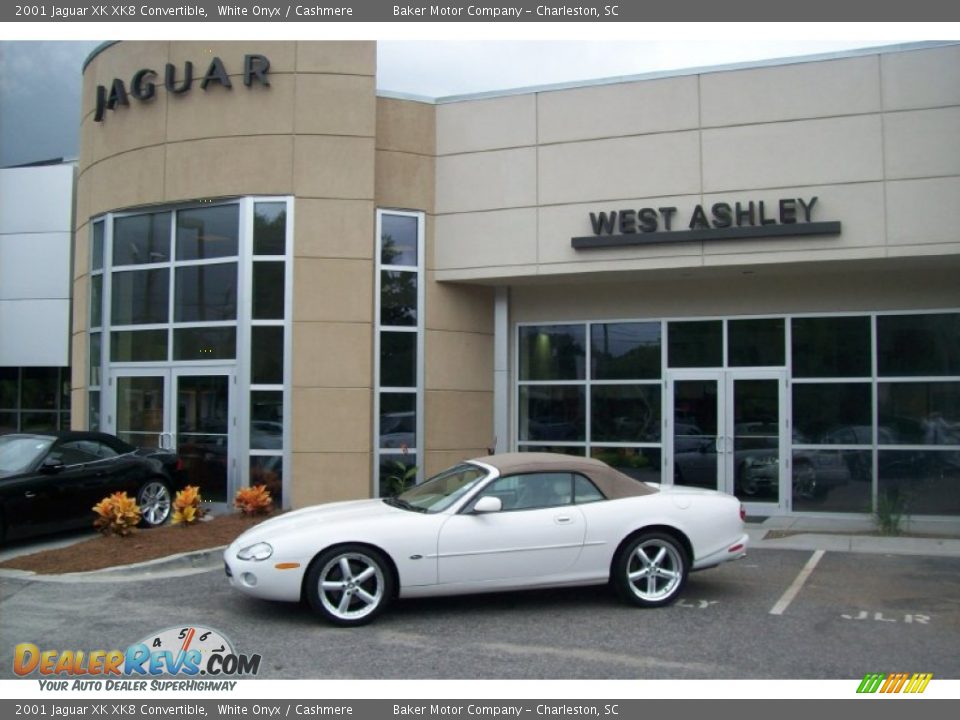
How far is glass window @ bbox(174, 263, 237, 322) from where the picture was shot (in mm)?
14000

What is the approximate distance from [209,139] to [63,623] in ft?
27.9

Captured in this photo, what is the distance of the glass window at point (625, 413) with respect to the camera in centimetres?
1468

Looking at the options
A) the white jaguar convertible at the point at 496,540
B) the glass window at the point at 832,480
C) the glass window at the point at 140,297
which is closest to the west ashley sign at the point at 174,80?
the glass window at the point at 140,297

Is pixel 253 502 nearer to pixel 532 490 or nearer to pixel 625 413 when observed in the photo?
pixel 532 490

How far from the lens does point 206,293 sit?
1419cm

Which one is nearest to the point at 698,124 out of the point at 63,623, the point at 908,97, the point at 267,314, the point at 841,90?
the point at 841,90

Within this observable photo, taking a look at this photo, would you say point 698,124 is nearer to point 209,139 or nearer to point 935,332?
point 935,332

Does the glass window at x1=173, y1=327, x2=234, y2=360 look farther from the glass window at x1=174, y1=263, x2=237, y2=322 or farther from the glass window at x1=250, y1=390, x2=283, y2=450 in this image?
the glass window at x1=250, y1=390, x2=283, y2=450

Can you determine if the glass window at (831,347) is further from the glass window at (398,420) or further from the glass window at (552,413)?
the glass window at (398,420)

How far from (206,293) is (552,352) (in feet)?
18.1

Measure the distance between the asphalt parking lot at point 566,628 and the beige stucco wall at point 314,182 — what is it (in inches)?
170

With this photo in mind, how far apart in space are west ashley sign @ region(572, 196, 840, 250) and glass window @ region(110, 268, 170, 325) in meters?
6.41

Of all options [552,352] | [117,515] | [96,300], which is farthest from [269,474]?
[552,352]

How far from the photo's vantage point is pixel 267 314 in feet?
45.4
